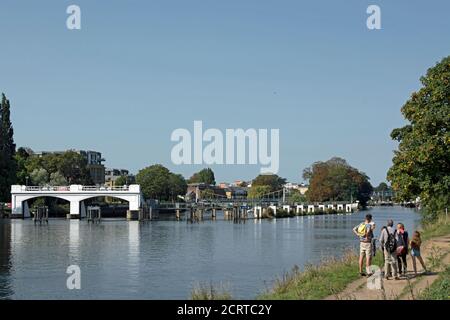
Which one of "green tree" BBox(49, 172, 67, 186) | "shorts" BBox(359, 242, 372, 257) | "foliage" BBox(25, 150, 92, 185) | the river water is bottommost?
the river water

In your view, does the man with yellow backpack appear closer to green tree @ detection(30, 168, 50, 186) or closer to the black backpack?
the black backpack

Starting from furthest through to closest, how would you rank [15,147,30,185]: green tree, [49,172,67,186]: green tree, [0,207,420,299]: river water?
[49,172,67,186]: green tree, [15,147,30,185]: green tree, [0,207,420,299]: river water

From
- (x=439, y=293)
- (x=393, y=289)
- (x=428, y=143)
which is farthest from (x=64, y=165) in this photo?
(x=439, y=293)

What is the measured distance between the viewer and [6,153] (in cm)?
9488

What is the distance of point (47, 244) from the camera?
171ft

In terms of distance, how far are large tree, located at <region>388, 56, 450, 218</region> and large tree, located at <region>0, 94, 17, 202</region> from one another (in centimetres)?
6972

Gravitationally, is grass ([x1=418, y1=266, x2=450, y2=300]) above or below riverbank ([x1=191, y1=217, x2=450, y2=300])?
above

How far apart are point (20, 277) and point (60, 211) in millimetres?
90699

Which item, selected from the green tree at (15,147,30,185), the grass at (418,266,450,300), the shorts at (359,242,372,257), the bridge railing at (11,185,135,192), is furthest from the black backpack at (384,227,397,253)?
the green tree at (15,147,30,185)

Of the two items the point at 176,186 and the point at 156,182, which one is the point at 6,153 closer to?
the point at 156,182

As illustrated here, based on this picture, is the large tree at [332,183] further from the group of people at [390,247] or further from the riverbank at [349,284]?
the group of people at [390,247]

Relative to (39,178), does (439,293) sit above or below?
below

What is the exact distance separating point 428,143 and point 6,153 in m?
75.7

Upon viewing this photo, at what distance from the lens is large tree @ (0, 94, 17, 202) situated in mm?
94562
